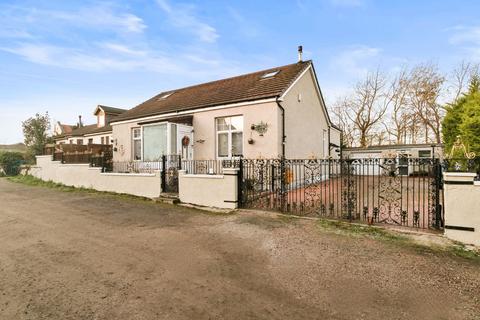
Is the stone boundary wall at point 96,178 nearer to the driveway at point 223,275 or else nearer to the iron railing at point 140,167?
the iron railing at point 140,167

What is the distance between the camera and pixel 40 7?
9.66 m

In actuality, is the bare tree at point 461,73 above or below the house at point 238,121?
above

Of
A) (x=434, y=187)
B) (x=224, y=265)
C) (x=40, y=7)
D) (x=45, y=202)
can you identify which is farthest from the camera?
(x=45, y=202)

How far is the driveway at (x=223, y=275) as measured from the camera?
10.0 ft

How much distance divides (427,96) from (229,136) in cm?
2854

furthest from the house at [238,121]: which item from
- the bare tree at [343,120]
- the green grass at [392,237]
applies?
the bare tree at [343,120]

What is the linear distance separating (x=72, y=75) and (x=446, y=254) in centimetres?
2128

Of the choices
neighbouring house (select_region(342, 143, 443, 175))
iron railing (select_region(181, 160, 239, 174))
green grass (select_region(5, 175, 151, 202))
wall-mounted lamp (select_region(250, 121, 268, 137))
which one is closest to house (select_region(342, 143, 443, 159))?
neighbouring house (select_region(342, 143, 443, 175))

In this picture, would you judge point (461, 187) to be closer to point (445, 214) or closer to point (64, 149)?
point (445, 214)

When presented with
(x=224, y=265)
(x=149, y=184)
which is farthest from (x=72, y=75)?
(x=224, y=265)

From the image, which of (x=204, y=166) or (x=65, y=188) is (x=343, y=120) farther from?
(x=65, y=188)

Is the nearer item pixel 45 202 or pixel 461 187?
pixel 461 187

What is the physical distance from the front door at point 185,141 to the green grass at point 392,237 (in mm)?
8899

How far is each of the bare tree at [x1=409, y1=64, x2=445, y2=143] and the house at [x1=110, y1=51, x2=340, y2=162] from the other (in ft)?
67.3
